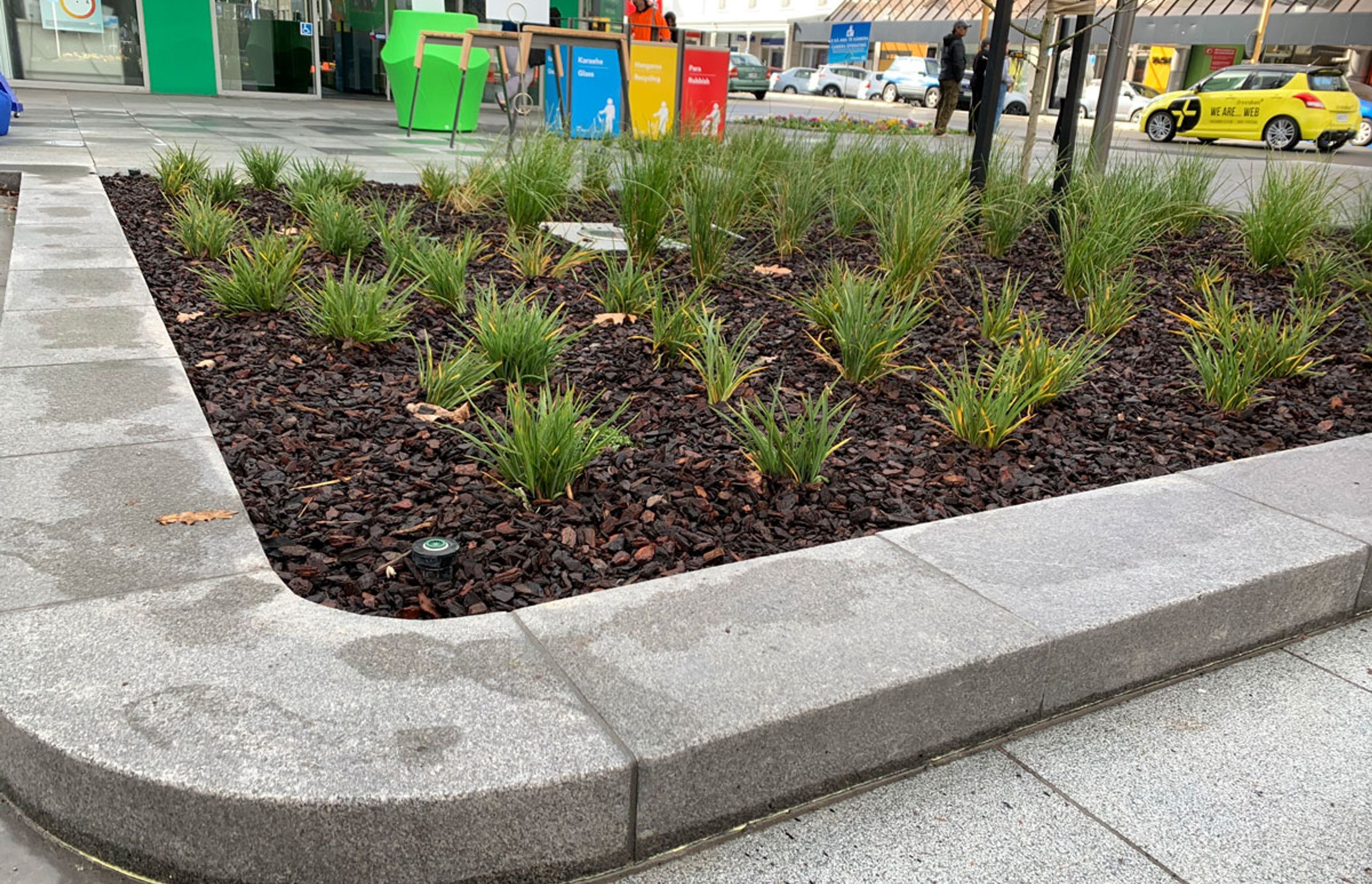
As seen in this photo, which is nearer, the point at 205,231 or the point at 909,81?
the point at 205,231

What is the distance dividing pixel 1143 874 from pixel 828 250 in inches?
197

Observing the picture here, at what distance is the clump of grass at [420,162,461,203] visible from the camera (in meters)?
7.59

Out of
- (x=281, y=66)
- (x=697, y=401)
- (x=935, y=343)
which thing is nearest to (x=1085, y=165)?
(x=935, y=343)

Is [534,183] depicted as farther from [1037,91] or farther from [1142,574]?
[1142,574]

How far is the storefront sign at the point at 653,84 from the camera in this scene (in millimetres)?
14734

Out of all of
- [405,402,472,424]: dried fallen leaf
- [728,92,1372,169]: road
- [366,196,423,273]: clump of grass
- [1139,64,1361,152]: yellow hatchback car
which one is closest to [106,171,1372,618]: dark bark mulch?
[405,402,472,424]: dried fallen leaf

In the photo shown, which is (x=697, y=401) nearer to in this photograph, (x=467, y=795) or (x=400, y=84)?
(x=467, y=795)

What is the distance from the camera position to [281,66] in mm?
20719

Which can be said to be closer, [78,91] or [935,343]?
[935,343]

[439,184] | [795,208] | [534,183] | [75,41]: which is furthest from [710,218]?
[75,41]

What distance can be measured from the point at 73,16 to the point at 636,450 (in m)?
20.1

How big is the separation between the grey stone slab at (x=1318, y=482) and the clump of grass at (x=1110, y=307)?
50.2 inches

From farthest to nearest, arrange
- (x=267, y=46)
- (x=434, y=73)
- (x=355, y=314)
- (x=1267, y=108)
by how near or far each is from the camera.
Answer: (x=1267, y=108), (x=267, y=46), (x=434, y=73), (x=355, y=314)

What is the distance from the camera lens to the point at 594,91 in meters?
14.8
